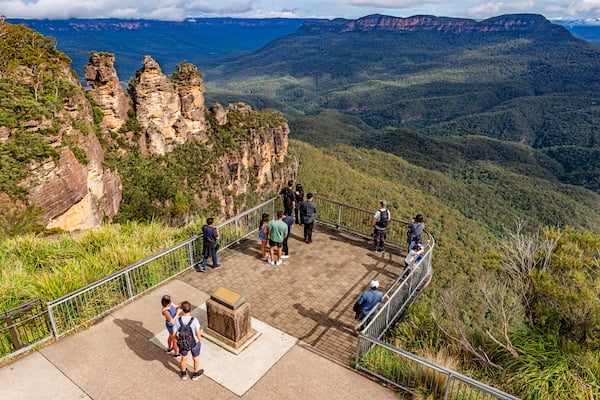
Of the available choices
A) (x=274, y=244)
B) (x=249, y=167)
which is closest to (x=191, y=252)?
(x=274, y=244)

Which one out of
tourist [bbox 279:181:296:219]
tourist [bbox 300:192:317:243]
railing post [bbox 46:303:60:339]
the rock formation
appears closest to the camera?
railing post [bbox 46:303:60:339]

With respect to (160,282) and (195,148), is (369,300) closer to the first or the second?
(160,282)

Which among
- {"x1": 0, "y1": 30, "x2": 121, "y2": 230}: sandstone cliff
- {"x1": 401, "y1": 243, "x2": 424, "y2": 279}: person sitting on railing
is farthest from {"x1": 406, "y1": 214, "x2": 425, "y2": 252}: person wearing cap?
{"x1": 0, "y1": 30, "x2": 121, "y2": 230}: sandstone cliff

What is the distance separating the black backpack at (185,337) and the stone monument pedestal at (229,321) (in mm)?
1121

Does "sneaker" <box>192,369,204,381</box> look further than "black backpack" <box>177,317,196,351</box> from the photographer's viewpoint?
Yes

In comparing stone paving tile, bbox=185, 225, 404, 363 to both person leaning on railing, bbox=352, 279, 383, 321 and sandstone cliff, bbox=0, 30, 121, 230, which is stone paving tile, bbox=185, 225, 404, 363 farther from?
sandstone cliff, bbox=0, 30, 121, 230

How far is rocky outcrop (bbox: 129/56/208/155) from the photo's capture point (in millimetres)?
44844

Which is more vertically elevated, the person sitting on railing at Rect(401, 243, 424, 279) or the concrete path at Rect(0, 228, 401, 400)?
the person sitting on railing at Rect(401, 243, 424, 279)

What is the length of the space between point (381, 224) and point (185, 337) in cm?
813

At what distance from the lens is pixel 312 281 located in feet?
39.2

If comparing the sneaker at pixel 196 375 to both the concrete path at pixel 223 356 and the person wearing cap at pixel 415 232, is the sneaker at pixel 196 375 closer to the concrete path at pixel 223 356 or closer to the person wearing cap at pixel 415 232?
the concrete path at pixel 223 356

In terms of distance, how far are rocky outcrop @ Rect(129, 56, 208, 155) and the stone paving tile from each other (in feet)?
120

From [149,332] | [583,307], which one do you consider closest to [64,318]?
[149,332]

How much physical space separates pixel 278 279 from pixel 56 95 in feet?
83.7
